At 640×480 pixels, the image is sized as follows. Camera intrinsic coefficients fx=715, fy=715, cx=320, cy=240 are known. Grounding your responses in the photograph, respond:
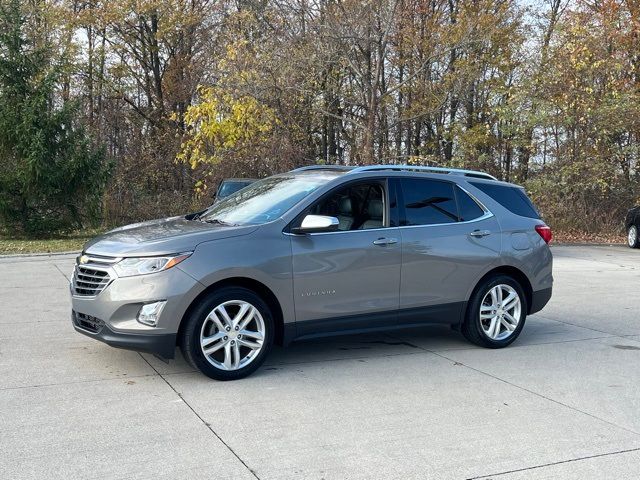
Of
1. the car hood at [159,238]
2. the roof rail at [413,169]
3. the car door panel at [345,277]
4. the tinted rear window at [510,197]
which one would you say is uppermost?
the roof rail at [413,169]

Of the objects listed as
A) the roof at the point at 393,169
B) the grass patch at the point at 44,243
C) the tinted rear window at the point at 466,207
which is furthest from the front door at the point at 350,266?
the grass patch at the point at 44,243

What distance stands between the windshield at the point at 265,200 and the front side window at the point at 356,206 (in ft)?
0.61

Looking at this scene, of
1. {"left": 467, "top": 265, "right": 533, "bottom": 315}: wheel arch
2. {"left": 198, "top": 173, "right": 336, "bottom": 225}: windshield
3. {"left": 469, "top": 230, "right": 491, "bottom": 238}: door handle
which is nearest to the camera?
{"left": 198, "top": 173, "right": 336, "bottom": 225}: windshield

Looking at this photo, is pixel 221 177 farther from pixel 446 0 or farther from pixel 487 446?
pixel 487 446

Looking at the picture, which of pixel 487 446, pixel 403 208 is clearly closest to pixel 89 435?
pixel 487 446

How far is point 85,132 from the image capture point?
63.8 feet

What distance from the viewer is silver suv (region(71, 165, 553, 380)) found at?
5.64 metres

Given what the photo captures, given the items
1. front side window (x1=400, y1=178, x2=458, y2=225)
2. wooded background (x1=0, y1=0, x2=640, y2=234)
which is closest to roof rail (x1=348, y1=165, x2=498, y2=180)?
front side window (x1=400, y1=178, x2=458, y2=225)

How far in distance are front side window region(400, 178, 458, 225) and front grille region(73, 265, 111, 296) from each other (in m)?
2.75

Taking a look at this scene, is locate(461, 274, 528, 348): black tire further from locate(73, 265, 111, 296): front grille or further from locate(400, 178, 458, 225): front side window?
locate(73, 265, 111, 296): front grille

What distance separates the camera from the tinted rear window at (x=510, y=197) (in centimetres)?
754

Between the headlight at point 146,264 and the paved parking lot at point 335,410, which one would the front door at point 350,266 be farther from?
the headlight at point 146,264

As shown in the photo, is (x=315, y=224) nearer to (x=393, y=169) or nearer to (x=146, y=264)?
(x=393, y=169)

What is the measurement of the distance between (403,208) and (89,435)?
3537mm
